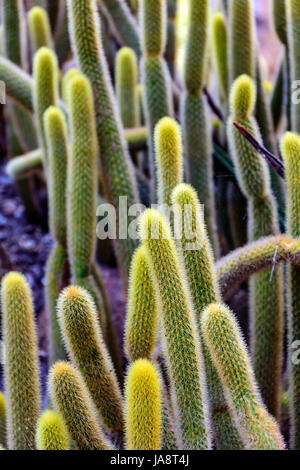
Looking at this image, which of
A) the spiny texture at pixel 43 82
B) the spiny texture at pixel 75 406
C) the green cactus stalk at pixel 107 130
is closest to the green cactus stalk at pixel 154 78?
the green cactus stalk at pixel 107 130

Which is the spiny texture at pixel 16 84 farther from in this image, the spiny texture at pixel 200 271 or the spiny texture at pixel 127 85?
the spiny texture at pixel 200 271

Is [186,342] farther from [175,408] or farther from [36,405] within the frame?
[36,405]

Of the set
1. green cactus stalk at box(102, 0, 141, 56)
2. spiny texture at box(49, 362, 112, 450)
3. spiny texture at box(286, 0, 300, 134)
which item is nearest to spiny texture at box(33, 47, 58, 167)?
green cactus stalk at box(102, 0, 141, 56)

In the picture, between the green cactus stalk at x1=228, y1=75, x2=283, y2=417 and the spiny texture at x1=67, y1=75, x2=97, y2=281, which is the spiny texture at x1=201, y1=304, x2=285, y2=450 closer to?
the green cactus stalk at x1=228, y1=75, x2=283, y2=417

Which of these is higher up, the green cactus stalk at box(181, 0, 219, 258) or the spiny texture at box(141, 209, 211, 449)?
the green cactus stalk at box(181, 0, 219, 258)

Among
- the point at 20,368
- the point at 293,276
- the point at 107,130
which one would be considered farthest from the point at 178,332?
the point at 107,130

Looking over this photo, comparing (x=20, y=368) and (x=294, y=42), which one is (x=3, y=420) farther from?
(x=294, y=42)
